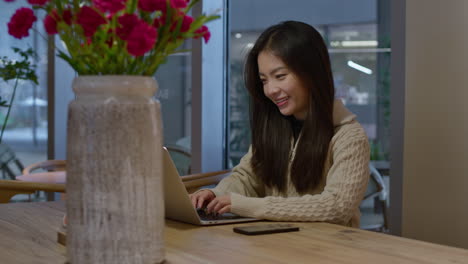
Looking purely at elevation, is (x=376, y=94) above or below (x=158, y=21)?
below

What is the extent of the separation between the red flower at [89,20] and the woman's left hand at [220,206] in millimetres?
970

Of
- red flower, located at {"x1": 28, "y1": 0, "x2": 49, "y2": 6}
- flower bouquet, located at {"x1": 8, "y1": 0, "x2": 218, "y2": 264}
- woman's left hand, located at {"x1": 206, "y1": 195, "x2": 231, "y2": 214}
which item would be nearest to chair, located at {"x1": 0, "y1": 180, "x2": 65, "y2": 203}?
woman's left hand, located at {"x1": 206, "y1": 195, "x2": 231, "y2": 214}

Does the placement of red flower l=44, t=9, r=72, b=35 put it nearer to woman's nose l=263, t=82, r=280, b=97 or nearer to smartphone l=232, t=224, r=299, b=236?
smartphone l=232, t=224, r=299, b=236

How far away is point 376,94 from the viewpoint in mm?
3137

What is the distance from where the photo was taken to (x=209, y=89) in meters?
3.96

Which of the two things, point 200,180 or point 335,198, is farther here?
point 200,180

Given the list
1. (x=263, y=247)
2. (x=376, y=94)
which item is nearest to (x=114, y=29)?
(x=263, y=247)

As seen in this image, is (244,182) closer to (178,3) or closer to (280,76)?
(280,76)

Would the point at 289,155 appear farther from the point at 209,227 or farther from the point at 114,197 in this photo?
the point at 114,197

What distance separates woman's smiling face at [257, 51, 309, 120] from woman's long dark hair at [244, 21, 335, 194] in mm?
19

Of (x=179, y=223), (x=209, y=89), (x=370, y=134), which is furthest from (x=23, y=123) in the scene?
(x=179, y=223)

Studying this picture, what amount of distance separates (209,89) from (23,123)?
2584 millimetres

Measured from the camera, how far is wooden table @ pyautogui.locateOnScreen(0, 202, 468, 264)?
126 centimetres

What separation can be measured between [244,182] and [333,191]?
0.53 metres
